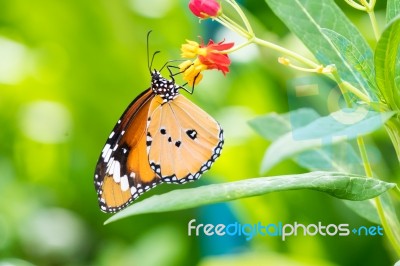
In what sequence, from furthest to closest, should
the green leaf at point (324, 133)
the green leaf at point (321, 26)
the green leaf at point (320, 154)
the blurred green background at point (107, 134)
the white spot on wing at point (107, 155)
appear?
the blurred green background at point (107, 134)
the white spot on wing at point (107, 155)
the green leaf at point (320, 154)
the green leaf at point (321, 26)
the green leaf at point (324, 133)

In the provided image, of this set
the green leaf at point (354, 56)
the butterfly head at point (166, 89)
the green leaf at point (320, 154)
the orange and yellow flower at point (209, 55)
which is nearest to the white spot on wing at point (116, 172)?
the butterfly head at point (166, 89)

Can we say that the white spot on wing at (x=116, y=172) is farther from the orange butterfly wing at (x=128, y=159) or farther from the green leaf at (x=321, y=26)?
the green leaf at (x=321, y=26)

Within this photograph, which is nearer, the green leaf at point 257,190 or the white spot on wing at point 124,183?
the green leaf at point 257,190

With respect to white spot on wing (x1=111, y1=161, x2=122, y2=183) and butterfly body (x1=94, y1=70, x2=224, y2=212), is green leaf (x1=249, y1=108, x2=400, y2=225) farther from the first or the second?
white spot on wing (x1=111, y1=161, x2=122, y2=183)

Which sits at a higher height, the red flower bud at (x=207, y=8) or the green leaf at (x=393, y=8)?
the red flower bud at (x=207, y=8)

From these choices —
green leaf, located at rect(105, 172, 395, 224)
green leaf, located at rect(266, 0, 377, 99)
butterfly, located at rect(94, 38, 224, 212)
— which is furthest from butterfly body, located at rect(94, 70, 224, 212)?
green leaf, located at rect(105, 172, 395, 224)

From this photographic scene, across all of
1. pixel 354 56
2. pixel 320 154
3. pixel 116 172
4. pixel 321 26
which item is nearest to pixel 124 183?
pixel 116 172

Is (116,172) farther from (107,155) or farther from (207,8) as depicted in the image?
(207,8)
